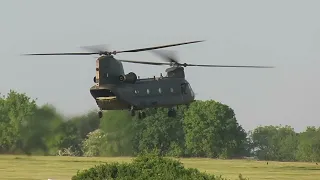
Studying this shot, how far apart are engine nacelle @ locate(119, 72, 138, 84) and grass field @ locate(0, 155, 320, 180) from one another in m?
57.5

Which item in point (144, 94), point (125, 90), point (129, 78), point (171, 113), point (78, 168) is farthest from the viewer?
point (78, 168)

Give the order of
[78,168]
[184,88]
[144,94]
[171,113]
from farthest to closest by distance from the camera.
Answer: [78,168]
[184,88]
[171,113]
[144,94]

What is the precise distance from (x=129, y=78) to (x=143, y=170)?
41.6 feet

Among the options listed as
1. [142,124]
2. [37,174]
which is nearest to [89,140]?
[142,124]

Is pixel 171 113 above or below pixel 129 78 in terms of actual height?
below

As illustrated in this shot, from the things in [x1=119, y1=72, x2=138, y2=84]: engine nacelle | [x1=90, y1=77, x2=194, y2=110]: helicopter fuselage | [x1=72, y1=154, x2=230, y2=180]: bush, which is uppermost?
[x1=119, y1=72, x2=138, y2=84]: engine nacelle

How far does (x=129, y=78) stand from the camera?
2554 inches

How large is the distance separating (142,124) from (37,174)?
5228 centimetres

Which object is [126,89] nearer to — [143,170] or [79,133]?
[143,170]

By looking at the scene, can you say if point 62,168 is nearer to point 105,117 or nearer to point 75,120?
point 105,117

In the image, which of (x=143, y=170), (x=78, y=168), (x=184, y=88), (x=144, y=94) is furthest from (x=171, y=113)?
(x=78, y=168)

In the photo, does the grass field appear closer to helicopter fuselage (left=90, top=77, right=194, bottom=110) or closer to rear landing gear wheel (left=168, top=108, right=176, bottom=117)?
rear landing gear wheel (left=168, top=108, right=176, bottom=117)

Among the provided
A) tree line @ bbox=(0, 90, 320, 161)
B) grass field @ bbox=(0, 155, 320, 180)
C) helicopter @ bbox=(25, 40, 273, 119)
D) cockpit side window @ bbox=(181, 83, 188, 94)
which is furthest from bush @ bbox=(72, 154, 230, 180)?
grass field @ bbox=(0, 155, 320, 180)

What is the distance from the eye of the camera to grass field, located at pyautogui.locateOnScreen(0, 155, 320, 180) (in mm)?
133512
